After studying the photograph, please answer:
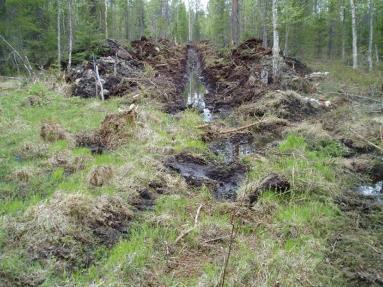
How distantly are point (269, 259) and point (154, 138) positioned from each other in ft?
15.9

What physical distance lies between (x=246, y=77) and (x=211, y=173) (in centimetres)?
935

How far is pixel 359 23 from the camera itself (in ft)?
112

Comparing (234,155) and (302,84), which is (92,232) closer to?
(234,155)

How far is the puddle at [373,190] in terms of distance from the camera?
21.7ft

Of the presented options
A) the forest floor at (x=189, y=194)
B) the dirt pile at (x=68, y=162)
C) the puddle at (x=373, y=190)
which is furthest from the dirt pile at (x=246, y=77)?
the dirt pile at (x=68, y=162)

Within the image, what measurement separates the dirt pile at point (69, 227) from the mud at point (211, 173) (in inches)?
69.9

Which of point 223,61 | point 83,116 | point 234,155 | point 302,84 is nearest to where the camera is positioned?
point 234,155

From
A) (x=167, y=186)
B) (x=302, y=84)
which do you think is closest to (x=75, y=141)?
(x=167, y=186)

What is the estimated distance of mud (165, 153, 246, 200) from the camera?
6.96 meters

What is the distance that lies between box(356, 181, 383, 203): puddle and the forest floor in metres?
0.06

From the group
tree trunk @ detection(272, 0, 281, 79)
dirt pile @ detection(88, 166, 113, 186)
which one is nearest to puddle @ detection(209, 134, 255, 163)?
dirt pile @ detection(88, 166, 113, 186)

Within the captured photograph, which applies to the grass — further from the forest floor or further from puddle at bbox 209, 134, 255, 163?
puddle at bbox 209, 134, 255, 163

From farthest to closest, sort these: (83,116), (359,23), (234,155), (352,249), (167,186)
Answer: (359,23), (83,116), (234,155), (167,186), (352,249)

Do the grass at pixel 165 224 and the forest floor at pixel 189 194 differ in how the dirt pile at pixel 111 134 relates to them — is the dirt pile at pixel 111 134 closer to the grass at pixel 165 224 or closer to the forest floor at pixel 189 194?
the forest floor at pixel 189 194
